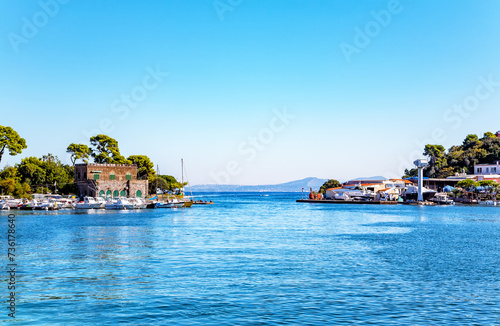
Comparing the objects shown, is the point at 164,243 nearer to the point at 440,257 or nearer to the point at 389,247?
the point at 389,247

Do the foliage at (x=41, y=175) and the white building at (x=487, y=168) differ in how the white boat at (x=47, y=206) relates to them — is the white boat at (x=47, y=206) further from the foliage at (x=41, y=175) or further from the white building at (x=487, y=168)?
the white building at (x=487, y=168)

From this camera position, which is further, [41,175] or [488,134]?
[488,134]

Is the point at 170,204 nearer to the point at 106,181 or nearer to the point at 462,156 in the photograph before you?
the point at 106,181

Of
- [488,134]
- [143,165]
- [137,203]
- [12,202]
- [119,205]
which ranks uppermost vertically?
[488,134]

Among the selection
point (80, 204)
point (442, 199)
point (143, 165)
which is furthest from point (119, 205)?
point (442, 199)

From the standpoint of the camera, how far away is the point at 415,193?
144 metres

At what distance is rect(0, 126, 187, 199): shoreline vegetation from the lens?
98125mm

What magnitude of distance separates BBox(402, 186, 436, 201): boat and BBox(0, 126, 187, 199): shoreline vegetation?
246ft

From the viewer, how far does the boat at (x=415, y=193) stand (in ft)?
456

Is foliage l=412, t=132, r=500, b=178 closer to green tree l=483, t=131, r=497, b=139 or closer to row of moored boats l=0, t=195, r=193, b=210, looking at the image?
green tree l=483, t=131, r=497, b=139

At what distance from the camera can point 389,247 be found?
36938 millimetres

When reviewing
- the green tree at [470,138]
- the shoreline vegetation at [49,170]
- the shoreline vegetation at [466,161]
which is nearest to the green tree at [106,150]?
the shoreline vegetation at [49,170]

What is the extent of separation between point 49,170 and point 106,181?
18.5 meters

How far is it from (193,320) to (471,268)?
18.4 meters
